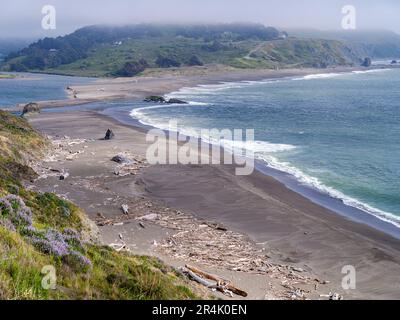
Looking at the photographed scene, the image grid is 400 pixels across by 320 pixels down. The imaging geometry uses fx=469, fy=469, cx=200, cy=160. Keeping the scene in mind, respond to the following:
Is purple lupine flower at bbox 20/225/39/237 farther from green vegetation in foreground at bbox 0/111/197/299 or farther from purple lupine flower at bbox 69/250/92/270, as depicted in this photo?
purple lupine flower at bbox 69/250/92/270

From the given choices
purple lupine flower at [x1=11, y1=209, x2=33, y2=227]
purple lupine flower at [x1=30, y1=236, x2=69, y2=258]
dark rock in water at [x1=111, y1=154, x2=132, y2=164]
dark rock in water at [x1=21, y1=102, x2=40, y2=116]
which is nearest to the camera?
purple lupine flower at [x1=30, y1=236, x2=69, y2=258]

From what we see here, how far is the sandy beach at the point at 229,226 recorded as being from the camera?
19938mm

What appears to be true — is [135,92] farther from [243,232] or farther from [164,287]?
[164,287]

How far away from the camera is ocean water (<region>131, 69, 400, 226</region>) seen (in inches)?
1417

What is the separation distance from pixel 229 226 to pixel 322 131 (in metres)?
38.8

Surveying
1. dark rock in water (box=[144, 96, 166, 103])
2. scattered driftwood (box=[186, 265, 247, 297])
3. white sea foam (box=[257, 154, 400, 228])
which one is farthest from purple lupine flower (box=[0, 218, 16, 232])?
dark rock in water (box=[144, 96, 166, 103])

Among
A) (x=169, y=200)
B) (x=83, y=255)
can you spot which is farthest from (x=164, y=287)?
(x=169, y=200)

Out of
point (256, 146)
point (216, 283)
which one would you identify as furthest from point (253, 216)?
point (256, 146)

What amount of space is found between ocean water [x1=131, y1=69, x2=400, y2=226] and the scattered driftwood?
49.2 ft

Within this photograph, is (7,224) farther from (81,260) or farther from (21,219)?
(81,260)

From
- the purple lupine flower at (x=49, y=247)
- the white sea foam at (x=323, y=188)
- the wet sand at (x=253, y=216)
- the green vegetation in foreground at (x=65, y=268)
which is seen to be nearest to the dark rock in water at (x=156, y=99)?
the wet sand at (x=253, y=216)

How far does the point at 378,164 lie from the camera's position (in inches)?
1655

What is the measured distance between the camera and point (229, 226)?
26.5 meters

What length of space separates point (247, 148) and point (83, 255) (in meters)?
38.7
